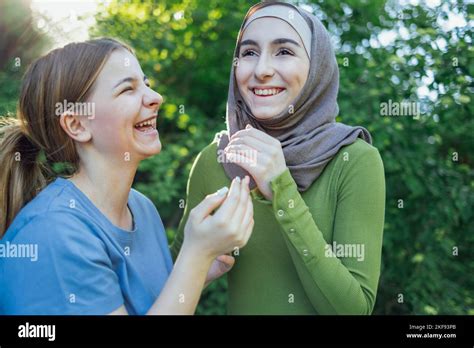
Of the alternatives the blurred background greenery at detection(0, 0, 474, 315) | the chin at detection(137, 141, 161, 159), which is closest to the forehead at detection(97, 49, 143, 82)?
the chin at detection(137, 141, 161, 159)

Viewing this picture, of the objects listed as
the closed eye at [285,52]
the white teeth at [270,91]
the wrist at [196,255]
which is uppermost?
the closed eye at [285,52]

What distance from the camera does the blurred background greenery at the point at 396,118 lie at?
356cm

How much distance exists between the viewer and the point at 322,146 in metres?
1.99

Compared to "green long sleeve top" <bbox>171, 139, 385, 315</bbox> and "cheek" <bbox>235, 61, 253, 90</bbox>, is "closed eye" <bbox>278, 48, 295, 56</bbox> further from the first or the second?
"green long sleeve top" <bbox>171, 139, 385, 315</bbox>

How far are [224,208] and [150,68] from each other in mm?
2444

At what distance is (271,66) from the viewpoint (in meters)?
1.98

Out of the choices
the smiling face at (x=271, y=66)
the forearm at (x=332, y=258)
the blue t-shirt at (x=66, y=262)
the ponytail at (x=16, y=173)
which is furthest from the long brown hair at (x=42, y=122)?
the forearm at (x=332, y=258)

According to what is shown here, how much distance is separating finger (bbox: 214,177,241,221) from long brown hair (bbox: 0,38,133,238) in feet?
1.74

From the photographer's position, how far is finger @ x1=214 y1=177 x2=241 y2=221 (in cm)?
177

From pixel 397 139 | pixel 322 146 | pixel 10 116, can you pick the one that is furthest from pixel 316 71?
pixel 397 139

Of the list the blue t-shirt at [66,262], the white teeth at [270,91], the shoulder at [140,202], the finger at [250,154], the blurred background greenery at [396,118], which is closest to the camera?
the blue t-shirt at [66,262]

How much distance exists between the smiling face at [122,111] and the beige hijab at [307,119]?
29cm

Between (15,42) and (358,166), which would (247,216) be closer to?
(358,166)

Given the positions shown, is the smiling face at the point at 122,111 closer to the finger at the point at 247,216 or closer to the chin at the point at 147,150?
the chin at the point at 147,150
